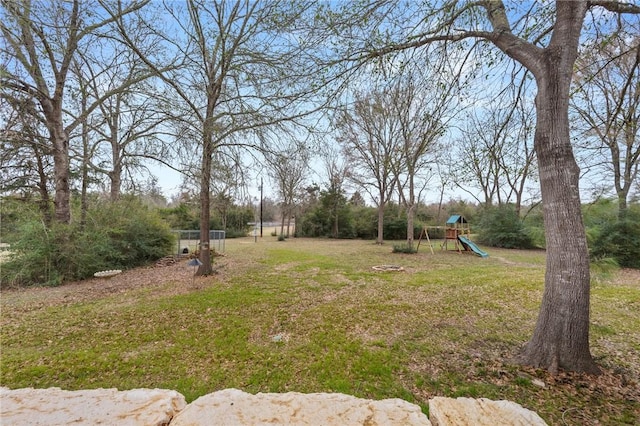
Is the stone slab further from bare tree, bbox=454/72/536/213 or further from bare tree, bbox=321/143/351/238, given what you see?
bare tree, bbox=321/143/351/238

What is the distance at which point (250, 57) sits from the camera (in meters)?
5.29

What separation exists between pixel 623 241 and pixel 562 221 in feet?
32.8

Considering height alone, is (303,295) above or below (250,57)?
below

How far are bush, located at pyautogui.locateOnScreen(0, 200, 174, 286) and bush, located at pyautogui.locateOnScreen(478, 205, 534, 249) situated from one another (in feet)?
57.6

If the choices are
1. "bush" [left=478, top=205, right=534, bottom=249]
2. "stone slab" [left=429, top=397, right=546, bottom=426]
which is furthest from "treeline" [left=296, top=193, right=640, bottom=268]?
"stone slab" [left=429, top=397, right=546, bottom=426]

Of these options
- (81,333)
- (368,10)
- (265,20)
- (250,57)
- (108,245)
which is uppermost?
(265,20)

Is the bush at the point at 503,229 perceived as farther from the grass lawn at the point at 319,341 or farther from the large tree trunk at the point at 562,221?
the large tree trunk at the point at 562,221

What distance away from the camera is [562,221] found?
7.75 feet

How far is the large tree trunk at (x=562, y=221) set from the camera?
7.64 ft

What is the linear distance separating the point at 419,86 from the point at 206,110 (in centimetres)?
496

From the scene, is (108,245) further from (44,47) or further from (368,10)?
(368,10)

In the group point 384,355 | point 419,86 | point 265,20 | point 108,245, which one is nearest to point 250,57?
point 265,20

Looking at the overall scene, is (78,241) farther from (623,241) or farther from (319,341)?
(623,241)

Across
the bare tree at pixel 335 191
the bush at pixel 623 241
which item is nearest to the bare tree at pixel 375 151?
the bare tree at pixel 335 191
